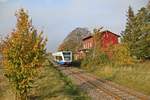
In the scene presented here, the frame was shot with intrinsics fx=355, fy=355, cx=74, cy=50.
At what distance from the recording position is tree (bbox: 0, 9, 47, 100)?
20000 millimetres

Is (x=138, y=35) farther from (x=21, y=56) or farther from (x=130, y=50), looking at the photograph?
(x=21, y=56)

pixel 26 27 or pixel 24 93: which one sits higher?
pixel 26 27

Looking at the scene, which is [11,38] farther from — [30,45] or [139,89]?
[139,89]

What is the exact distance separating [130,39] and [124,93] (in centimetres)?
3543

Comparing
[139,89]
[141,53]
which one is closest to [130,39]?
[141,53]

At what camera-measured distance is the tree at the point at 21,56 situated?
2000 cm

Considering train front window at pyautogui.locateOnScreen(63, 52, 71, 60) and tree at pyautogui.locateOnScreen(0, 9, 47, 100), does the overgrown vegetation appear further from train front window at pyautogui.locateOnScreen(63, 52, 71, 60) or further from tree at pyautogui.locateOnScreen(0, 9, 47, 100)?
tree at pyautogui.locateOnScreen(0, 9, 47, 100)

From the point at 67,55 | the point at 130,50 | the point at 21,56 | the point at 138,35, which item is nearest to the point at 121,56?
the point at 130,50

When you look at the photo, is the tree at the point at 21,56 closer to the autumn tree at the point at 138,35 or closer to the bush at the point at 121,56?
the bush at the point at 121,56

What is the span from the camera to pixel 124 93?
25172 mm

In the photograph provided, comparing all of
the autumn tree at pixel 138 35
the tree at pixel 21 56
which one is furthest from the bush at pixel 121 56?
the tree at pixel 21 56

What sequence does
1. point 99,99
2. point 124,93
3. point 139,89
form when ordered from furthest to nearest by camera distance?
point 139,89 < point 124,93 < point 99,99

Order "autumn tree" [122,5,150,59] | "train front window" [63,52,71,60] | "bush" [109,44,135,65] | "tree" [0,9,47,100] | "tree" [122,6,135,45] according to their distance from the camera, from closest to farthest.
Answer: "tree" [0,9,47,100]
"bush" [109,44,135,65]
"autumn tree" [122,5,150,59]
"tree" [122,6,135,45]
"train front window" [63,52,71,60]

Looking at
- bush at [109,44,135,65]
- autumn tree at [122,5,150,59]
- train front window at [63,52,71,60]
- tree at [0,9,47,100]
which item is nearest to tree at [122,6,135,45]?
autumn tree at [122,5,150,59]
